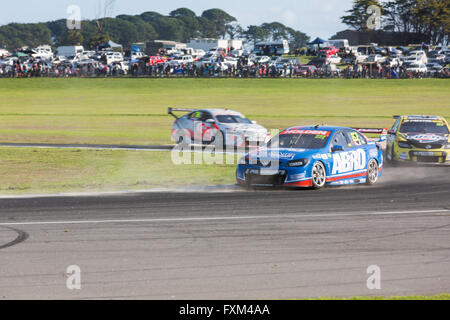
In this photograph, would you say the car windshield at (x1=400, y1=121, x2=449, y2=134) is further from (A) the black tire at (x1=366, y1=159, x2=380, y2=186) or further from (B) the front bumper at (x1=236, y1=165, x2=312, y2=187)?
(B) the front bumper at (x1=236, y1=165, x2=312, y2=187)

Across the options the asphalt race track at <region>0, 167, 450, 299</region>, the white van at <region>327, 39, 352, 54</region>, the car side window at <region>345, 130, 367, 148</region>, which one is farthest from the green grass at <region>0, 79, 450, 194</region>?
the white van at <region>327, 39, 352, 54</region>

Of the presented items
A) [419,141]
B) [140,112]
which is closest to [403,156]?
[419,141]

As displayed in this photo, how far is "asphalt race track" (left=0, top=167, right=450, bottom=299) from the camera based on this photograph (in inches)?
298

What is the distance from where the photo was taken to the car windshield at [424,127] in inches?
814

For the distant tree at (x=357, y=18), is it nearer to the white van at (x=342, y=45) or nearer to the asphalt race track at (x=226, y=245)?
the white van at (x=342, y=45)

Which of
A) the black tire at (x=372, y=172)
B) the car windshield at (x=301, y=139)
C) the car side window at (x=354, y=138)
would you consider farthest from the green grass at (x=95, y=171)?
the black tire at (x=372, y=172)

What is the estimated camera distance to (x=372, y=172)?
1694 cm

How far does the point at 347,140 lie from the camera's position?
16.6 meters

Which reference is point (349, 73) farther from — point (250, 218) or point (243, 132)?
point (250, 218)

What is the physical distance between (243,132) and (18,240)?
14.9 metres

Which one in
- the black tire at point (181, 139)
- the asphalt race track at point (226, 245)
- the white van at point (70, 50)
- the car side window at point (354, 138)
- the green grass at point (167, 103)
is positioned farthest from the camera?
the white van at point (70, 50)

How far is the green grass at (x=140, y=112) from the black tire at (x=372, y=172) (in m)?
3.34

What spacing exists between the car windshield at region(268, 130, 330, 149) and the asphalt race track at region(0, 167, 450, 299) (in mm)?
1522
